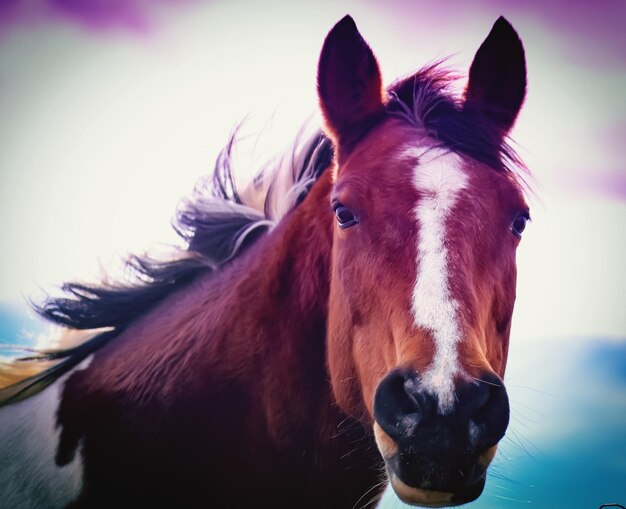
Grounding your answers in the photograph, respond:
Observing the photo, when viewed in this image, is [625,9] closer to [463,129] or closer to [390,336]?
[463,129]

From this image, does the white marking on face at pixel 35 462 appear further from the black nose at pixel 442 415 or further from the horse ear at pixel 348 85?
the horse ear at pixel 348 85

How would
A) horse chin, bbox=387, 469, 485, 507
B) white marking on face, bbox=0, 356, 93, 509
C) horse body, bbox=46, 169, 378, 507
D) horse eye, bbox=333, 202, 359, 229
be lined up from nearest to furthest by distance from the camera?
horse chin, bbox=387, 469, 485, 507 < horse eye, bbox=333, 202, 359, 229 < horse body, bbox=46, 169, 378, 507 < white marking on face, bbox=0, 356, 93, 509

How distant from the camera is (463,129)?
5.14 ft

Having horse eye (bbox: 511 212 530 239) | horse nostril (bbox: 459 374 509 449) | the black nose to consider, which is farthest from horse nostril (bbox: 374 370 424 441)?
horse eye (bbox: 511 212 530 239)

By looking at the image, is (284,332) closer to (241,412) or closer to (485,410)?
(241,412)

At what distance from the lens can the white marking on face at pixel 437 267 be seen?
3.52 ft

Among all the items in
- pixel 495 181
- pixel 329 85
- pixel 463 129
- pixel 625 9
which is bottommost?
pixel 625 9

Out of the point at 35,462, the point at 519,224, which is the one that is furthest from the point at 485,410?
the point at 35,462

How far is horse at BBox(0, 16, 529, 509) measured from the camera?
1202 mm

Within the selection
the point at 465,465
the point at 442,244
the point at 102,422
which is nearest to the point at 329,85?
the point at 442,244

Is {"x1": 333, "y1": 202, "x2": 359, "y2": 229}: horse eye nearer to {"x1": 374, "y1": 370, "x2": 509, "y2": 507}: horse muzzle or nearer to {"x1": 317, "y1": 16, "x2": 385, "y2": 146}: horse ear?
{"x1": 317, "y1": 16, "x2": 385, "y2": 146}: horse ear

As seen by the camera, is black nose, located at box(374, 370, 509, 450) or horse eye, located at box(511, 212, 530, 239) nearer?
black nose, located at box(374, 370, 509, 450)

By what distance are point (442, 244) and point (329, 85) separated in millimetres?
800

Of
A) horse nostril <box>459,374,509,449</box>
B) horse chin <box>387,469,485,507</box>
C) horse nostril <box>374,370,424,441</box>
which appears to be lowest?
horse chin <box>387,469,485,507</box>
